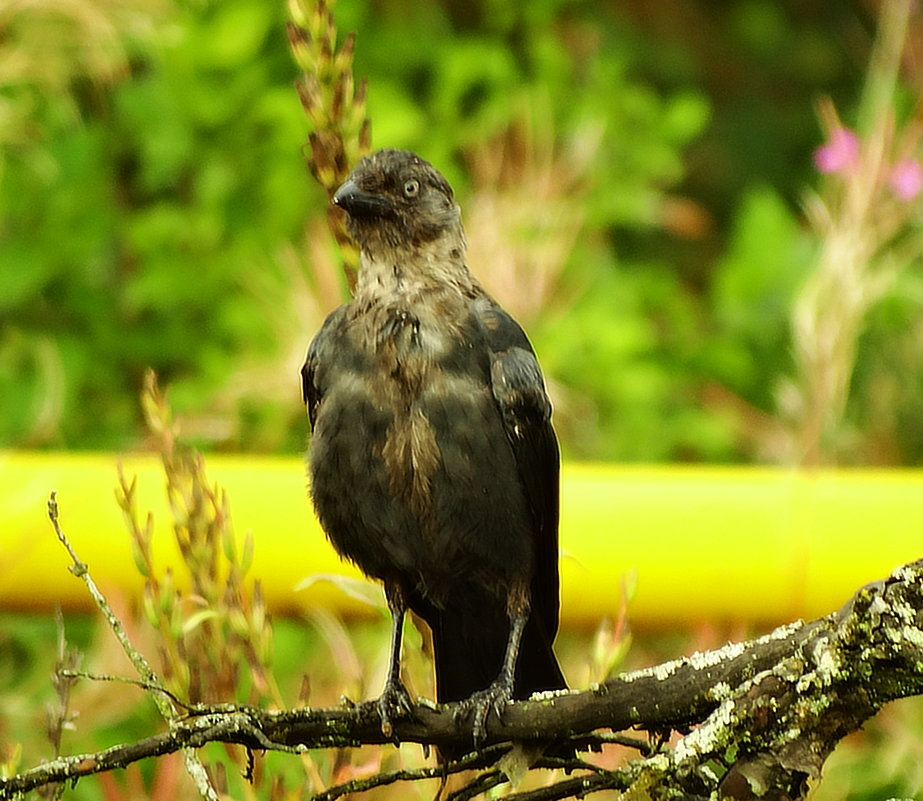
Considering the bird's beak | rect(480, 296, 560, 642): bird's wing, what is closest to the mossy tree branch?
rect(480, 296, 560, 642): bird's wing

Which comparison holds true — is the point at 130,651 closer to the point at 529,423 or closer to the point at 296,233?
the point at 529,423

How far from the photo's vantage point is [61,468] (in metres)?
3.24

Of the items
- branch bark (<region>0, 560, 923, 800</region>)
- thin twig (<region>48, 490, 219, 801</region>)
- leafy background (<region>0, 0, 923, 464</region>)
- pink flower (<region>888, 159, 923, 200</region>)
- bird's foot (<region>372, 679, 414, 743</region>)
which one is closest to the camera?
branch bark (<region>0, 560, 923, 800</region>)

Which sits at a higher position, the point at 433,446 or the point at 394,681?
the point at 433,446

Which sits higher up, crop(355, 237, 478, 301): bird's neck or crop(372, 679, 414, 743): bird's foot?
crop(355, 237, 478, 301): bird's neck

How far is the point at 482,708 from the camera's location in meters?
1.84

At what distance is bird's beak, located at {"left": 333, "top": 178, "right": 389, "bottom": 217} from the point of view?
225 cm

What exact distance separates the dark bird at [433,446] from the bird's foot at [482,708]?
0.15m

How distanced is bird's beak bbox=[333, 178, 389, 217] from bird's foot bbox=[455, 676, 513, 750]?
0.76m

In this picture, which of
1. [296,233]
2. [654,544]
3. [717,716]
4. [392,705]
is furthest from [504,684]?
[296,233]

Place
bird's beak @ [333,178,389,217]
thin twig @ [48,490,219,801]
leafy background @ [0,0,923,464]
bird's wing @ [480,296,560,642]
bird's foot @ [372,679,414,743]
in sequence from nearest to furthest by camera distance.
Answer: thin twig @ [48,490,219,801], bird's foot @ [372,679,414,743], bird's beak @ [333,178,389,217], bird's wing @ [480,296,560,642], leafy background @ [0,0,923,464]

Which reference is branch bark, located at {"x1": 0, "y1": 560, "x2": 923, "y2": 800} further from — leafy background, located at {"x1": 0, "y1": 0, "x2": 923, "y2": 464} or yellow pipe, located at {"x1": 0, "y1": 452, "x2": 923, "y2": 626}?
leafy background, located at {"x1": 0, "y1": 0, "x2": 923, "y2": 464}

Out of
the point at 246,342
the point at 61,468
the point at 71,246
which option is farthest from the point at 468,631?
the point at 71,246

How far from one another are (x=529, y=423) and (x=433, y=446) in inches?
7.4
